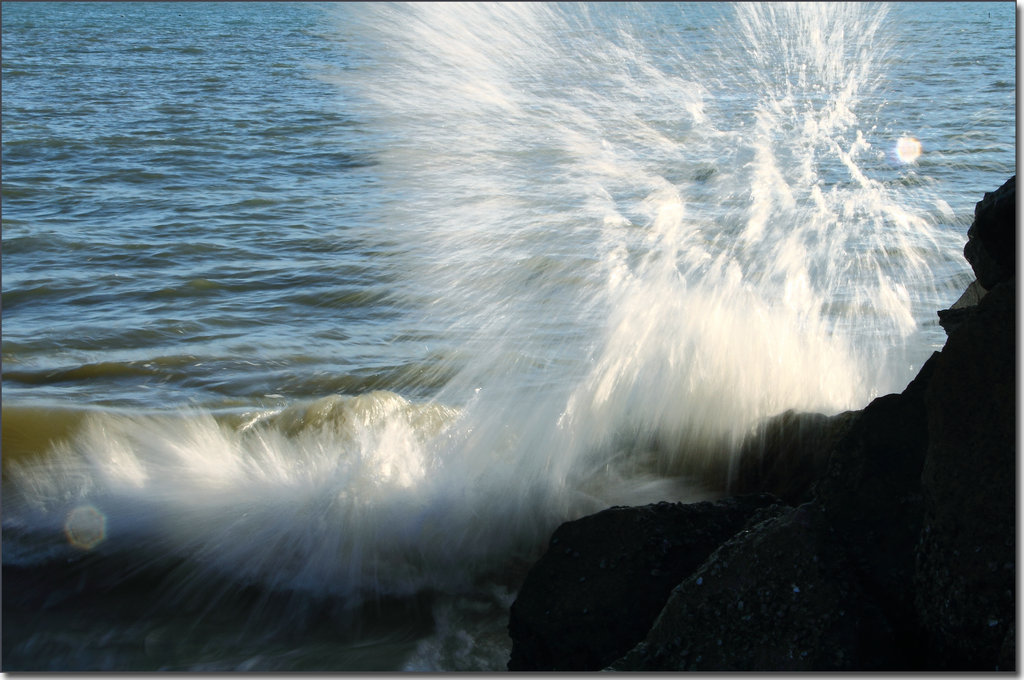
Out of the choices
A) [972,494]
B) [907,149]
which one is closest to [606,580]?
[972,494]

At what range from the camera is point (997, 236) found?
2.72m

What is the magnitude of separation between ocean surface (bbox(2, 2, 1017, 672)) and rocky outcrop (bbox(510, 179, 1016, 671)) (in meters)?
0.53

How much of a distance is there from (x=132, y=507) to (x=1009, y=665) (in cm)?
308

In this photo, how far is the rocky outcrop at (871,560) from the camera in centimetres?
217

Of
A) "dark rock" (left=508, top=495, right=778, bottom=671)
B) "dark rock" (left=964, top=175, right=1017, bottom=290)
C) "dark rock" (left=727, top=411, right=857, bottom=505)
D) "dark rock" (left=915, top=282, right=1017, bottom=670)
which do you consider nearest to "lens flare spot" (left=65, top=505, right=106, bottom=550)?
"dark rock" (left=508, top=495, right=778, bottom=671)

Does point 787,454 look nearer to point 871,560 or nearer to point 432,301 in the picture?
point 871,560

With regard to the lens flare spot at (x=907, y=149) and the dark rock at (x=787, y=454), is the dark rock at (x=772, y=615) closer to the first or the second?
the dark rock at (x=787, y=454)

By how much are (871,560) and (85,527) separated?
286cm

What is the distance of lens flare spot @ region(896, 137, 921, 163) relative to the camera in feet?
31.1

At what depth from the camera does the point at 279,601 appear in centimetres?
330

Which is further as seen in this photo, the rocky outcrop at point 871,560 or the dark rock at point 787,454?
the dark rock at point 787,454

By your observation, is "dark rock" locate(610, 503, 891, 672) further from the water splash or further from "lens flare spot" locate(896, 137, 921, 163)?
"lens flare spot" locate(896, 137, 921, 163)

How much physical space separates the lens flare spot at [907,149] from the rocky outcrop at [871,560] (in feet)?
23.7

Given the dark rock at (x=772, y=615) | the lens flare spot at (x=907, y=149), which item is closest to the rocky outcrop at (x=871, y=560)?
the dark rock at (x=772, y=615)
